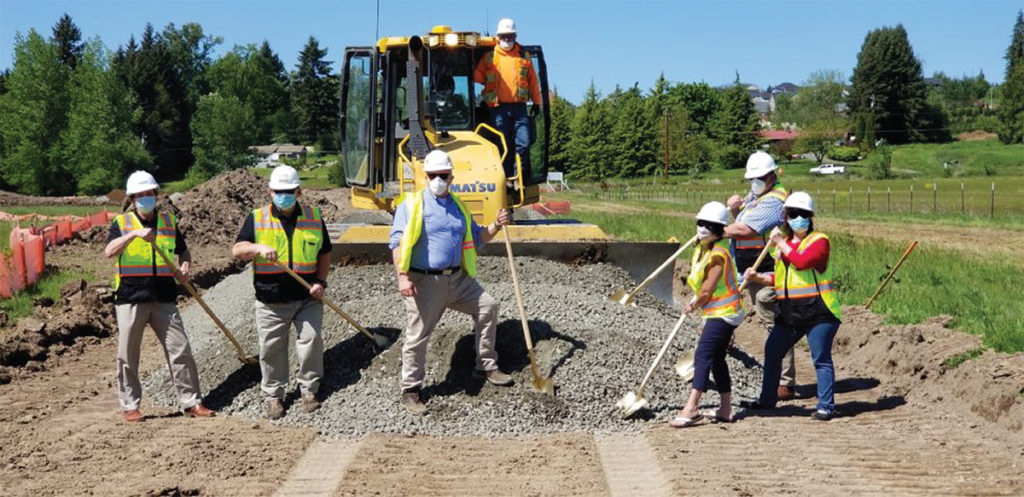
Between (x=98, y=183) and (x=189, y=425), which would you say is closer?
(x=189, y=425)

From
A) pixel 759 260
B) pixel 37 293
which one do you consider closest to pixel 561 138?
pixel 37 293

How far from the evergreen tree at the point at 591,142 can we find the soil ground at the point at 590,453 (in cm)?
6121

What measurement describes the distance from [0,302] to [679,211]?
26569 millimetres

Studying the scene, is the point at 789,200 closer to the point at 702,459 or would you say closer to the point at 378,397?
the point at 702,459

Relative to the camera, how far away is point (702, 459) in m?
6.93

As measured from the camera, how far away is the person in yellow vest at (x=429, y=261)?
26.2 feet

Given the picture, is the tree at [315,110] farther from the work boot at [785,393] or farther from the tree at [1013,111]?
the work boot at [785,393]

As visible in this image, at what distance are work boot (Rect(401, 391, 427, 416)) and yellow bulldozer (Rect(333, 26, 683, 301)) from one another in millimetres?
4052

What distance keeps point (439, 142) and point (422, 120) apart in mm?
337

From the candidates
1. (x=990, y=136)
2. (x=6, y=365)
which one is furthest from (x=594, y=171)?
(x=6, y=365)

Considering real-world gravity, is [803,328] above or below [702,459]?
above

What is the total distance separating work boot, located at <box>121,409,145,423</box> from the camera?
8289 mm

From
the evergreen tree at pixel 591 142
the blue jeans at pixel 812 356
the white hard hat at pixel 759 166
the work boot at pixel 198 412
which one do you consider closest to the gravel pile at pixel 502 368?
the work boot at pixel 198 412

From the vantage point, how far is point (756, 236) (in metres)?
8.70
